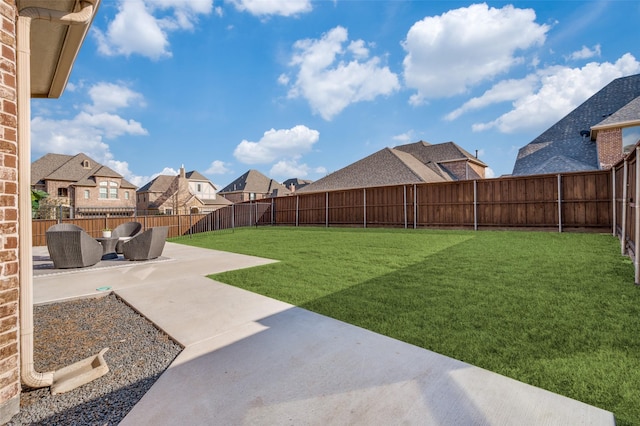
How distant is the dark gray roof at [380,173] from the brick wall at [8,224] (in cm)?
1917

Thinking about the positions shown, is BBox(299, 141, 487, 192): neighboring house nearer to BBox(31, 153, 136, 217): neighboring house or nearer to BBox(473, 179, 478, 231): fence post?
BBox(473, 179, 478, 231): fence post

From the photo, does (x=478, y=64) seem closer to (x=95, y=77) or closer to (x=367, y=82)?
(x=367, y=82)

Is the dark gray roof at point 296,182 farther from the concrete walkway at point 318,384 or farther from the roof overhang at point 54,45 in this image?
the concrete walkway at point 318,384

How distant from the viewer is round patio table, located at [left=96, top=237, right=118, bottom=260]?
7.71m

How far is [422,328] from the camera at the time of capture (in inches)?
103

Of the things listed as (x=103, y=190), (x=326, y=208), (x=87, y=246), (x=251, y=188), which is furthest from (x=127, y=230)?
(x=251, y=188)

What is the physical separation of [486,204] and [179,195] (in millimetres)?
31447

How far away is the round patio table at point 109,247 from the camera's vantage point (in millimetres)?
7713

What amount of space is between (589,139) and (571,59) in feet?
18.1

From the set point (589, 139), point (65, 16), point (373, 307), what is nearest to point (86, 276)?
point (65, 16)

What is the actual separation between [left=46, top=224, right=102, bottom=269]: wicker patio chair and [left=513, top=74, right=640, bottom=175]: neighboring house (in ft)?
65.6

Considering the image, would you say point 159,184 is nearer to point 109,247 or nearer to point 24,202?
point 109,247

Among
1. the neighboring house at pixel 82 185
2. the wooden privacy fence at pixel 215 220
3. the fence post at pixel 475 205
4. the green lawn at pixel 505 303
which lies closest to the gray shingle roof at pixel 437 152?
the fence post at pixel 475 205

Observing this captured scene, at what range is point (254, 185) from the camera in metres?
41.7
